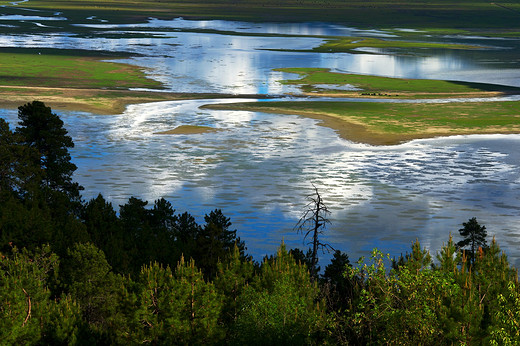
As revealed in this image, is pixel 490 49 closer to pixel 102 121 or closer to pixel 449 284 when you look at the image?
pixel 102 121

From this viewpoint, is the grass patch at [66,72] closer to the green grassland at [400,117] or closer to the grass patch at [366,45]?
the green grassland at [400,117]

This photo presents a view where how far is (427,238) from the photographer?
137 feet

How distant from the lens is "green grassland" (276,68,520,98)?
3920 inches

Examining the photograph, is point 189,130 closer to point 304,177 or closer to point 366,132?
point 366,132

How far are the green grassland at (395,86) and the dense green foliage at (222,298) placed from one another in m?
68.2

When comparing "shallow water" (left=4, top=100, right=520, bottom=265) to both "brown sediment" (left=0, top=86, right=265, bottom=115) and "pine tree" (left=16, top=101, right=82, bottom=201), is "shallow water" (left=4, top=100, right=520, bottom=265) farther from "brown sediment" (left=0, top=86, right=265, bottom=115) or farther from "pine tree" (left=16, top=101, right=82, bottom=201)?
"brown sediment" (left=0, top=86, right=265, bottom=115)

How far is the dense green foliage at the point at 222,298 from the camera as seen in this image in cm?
2088

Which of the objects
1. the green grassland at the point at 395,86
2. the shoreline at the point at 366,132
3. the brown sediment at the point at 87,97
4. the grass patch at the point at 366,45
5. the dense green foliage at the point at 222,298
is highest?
the dense green foliage at the point at 222,298

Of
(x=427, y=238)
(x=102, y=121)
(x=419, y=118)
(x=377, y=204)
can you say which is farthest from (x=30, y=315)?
(x=419, y=118)

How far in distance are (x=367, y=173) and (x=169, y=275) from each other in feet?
107

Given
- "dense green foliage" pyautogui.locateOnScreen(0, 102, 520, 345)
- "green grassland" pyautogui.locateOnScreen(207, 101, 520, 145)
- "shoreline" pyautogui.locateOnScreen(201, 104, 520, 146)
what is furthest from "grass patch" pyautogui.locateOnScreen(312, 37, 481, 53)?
"dense green foliage" pyautogui.locateOnScreen(0, 102, 520, 345)

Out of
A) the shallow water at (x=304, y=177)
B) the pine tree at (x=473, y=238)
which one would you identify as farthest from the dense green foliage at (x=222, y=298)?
the shallow water at (x=304, y=177)

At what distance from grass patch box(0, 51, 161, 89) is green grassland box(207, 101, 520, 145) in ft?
76.8

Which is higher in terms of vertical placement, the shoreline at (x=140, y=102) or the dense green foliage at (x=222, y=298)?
the dense green foliage at (x=222, y=298)
